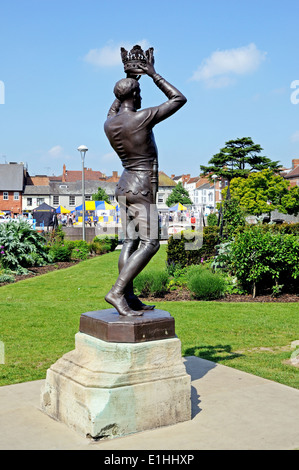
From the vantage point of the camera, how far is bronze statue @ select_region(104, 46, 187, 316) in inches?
182

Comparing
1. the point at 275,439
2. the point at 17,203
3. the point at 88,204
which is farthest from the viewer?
the point at 17,203

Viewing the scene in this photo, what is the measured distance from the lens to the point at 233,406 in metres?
4.74

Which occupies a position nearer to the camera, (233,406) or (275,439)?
(275,439)

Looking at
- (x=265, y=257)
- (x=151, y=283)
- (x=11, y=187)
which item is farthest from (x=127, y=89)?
(x=11, y=187)

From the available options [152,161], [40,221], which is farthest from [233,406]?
[40,221]

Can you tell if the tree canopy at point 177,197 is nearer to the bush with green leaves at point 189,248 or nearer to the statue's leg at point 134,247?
the bush with green leaves at point 189,248

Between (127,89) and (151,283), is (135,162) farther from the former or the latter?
(151,283)

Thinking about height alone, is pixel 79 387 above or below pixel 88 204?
below

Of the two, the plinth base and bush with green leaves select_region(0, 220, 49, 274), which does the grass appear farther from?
bush with green leaves select_region(0, 220, 49, 274)

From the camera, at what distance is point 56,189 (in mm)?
76062

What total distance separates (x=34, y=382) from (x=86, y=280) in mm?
8422

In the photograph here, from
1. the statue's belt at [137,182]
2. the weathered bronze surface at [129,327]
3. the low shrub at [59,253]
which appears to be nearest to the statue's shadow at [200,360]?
the weathered bronze surface at [129,327]

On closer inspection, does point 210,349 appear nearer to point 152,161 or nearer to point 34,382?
point 34,382
